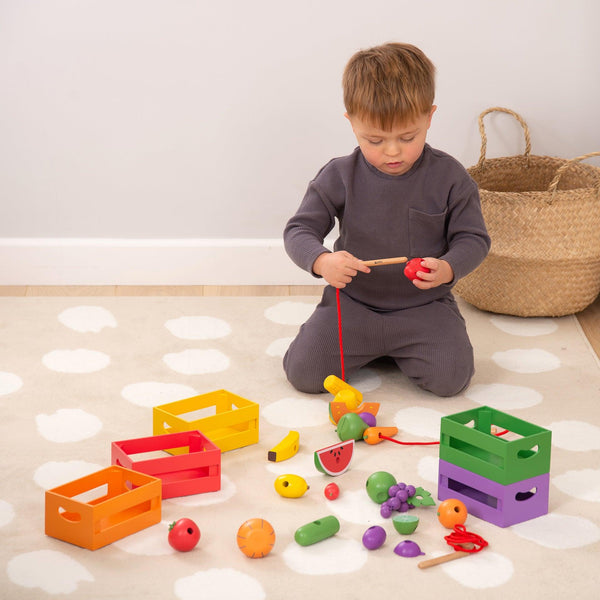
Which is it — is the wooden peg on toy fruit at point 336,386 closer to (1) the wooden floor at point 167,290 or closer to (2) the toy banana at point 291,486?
(2) the toy banana at point 291,486

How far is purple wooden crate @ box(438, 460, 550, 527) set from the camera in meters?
1.12

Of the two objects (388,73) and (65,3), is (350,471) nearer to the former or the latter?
(388,73)

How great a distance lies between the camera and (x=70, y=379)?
1.57 meters

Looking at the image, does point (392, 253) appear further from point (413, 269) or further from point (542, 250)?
point (542, 250)

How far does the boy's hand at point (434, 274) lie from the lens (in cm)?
143

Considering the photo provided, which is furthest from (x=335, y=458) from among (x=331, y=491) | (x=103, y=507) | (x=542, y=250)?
(x=542, y=250)

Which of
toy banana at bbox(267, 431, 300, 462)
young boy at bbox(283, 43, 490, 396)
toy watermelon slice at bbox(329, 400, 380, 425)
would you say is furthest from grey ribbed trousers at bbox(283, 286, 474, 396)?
toy banana at bbox(267, 431, 300, 462)

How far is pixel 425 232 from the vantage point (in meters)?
1.57

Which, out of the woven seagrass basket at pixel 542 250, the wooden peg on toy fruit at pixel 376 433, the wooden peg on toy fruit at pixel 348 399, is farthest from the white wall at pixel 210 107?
the wooden peg on toy fruit at pixel 376 433

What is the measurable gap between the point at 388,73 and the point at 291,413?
0.57 metres

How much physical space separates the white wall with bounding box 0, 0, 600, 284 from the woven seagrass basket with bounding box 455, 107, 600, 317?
167 mm

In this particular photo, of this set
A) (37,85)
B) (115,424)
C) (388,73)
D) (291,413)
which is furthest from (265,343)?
(37,85)

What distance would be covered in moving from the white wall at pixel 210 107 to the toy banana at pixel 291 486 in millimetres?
970

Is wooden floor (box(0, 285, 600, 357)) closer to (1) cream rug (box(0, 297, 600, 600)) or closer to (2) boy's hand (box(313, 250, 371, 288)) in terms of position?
(1) cream rug (box(0, 297, 600, 600))
